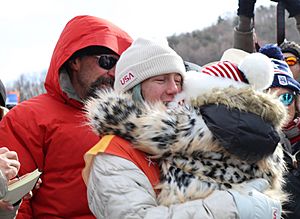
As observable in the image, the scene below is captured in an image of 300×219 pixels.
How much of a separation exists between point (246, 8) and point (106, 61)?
1.28 meters

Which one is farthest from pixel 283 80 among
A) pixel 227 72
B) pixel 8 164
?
pixel 8 164

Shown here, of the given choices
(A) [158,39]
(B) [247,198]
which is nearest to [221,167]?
(B) [247,198]

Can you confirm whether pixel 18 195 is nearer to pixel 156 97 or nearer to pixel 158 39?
pixel 156 97

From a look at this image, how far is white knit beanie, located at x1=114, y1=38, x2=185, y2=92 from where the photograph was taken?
2.26 m

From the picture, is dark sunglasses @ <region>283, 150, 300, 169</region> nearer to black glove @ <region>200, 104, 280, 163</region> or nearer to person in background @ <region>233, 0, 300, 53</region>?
black glove @ <region>200, 104, 280, 163</region>

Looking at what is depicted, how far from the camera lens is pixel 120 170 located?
1925 millimetres

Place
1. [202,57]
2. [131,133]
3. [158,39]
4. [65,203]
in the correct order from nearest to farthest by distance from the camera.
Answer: [131,133], [158,39], [65,203], [202,57]

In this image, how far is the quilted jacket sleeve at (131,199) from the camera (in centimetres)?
184

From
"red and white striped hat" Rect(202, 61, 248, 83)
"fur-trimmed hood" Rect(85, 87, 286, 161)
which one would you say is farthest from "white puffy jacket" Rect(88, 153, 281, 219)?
"red and white striped hat" Rect(202, 61, 248, 83)

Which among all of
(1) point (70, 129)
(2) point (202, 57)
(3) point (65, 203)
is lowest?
(2) point (202, 57)

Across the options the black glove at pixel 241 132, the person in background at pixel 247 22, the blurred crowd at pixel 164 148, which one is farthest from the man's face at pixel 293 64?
the black glove at pixel 241 132

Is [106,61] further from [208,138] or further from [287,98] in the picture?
[208,138]

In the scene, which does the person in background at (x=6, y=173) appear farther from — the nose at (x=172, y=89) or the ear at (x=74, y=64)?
the ear at (x=74, y=64)

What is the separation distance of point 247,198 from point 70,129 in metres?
1.20
